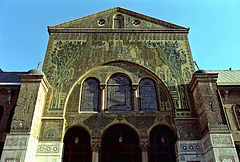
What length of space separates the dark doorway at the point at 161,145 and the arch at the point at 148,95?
1123 millimetres

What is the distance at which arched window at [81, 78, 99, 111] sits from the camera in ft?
38.0

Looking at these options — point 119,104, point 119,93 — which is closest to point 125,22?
point 119,93

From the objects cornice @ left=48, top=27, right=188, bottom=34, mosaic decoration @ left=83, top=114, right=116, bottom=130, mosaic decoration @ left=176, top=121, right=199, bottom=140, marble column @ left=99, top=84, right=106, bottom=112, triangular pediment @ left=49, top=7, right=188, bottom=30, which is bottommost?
mosaic decoration @ left=176, top=121, right=199, bottom=140

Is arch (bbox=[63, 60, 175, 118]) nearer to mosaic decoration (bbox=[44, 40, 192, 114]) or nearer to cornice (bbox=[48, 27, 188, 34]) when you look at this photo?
mosaic decoration (bbox=[44, 40, 192, 114])

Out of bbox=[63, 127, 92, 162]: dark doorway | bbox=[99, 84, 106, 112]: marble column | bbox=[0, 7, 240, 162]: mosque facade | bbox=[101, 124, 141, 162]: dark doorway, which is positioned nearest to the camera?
bbox=[0, 7, 240, 162]: mosque facade

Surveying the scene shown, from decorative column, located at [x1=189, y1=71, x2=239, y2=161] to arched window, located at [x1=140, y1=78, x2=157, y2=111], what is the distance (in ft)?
6.55

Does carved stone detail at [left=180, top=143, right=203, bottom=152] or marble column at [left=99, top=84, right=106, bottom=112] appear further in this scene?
marble column at [left=99, top=84, right=106, bottom=112]

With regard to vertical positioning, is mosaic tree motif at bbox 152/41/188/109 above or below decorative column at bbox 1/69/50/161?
above

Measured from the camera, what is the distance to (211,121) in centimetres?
989

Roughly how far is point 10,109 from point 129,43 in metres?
7.43

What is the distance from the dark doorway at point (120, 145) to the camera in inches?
418

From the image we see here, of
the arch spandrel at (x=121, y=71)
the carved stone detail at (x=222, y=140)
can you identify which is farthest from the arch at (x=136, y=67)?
the carved stone detail at (x=222, y=140)

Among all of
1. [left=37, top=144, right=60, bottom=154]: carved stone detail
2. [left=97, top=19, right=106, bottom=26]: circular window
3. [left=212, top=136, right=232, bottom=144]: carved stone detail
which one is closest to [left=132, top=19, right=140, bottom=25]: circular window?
[left=97, top=19, right=106, bottom=26]: circular window

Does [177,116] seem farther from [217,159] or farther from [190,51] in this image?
[190,51]
